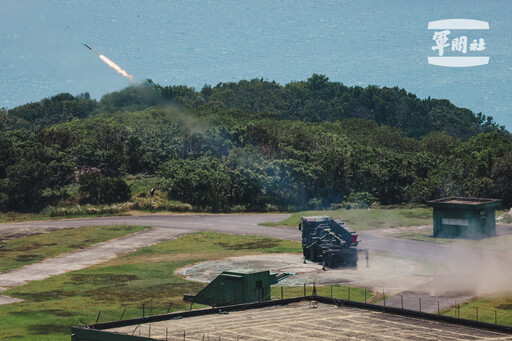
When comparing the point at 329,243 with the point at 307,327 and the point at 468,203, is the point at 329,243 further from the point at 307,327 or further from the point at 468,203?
the point at 307,327

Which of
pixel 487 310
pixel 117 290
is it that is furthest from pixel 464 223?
pixel 117 290

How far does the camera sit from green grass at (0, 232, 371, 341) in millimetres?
41188

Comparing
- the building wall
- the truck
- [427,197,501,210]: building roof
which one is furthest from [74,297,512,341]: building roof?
the building wall

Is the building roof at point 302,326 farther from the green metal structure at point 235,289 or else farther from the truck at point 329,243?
the truck at point 329,243

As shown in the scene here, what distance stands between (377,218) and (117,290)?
4658cm

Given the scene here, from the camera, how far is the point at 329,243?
60781 mm

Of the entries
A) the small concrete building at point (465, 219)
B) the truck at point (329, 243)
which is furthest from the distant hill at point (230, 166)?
the truck at point (329, 243)

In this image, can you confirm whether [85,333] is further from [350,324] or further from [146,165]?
[146,165]

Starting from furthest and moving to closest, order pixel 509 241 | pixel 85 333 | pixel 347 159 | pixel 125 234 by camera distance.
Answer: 1. pixel 347 159
2. pixel 125 234
3. pixel 509 241
4. pixel 85 333

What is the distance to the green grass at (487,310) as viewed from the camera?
38984 millimetres

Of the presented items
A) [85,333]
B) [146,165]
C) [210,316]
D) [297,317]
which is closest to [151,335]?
[85,333]

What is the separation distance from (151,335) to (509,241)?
52488mm

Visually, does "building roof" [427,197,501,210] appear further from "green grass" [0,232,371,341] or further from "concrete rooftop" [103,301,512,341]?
"concrete rooftop" [103,301,512,341]

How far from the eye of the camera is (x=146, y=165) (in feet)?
412
